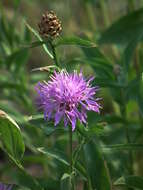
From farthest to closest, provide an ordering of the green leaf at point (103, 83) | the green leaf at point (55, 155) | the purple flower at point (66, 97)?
the green leaf at point (103, 83), the green leaf at point (55, 155), the purple flower at point (66, 97)

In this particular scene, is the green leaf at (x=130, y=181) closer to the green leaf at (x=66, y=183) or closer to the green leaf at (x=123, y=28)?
the green leaf at (x=66, y=183)

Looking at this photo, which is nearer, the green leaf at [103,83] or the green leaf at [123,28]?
the green leaf at [103,83]

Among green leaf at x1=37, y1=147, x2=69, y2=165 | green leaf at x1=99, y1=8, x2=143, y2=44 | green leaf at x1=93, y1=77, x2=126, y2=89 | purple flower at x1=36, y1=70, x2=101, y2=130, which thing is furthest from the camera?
green leaf at x1=99, y1=8, x2=143, y2=44

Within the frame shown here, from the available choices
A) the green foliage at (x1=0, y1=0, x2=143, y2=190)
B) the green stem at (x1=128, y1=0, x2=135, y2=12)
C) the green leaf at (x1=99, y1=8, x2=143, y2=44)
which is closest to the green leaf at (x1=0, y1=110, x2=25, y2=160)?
the green foliage at (x1=0, y1=0, x2=143, y2=190)

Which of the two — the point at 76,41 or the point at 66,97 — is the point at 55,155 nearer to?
the point at 66,97

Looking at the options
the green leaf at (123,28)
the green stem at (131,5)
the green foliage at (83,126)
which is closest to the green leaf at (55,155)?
the green foliage at (83,126)

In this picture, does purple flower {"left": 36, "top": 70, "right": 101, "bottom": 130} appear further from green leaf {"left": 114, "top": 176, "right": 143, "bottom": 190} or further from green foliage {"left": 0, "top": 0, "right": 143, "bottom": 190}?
green leaf {"left": 114, "top": 176, "right": 143, "bottom": 190}
